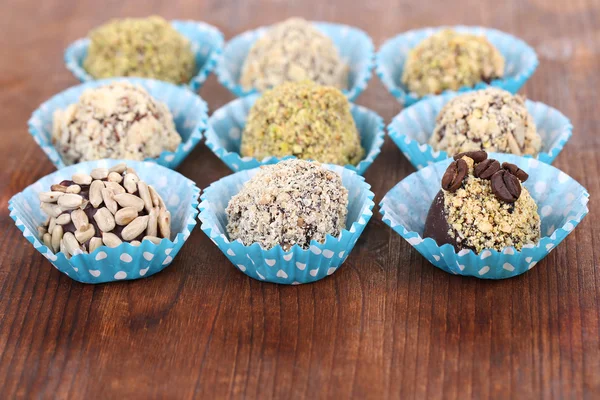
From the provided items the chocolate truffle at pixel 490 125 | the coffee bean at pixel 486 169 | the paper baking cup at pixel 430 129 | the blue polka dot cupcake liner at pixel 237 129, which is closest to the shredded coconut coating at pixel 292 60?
the blue polka dot cupcake liner at pixel 237 129

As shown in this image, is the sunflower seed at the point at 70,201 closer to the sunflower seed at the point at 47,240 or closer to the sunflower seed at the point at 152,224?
the sunflower seed at the point at 47,240

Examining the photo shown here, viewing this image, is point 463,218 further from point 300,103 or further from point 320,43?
point 320,43

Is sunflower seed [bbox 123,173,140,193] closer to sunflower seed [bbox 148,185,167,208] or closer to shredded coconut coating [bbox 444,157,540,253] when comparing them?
sunflower seed [bbox 148,185,167,208]

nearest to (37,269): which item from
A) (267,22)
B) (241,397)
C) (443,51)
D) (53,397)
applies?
(53,397)

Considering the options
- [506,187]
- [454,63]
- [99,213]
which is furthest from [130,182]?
[454,63]

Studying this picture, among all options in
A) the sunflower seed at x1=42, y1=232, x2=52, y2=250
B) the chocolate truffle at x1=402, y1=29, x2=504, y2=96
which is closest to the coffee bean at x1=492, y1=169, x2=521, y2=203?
the chocolate truffle at x1=402, y1=29, x2=504, y2=96
